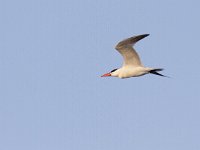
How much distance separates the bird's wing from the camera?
3353 cm

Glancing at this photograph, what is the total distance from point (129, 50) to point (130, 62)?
35.7 inches

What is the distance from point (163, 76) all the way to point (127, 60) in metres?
2.10

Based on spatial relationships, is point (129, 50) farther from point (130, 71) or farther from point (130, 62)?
point (130, 71)

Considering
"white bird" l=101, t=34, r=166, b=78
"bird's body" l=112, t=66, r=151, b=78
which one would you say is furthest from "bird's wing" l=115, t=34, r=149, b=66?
"bird's body" l=112, t=66, r=151, b=78

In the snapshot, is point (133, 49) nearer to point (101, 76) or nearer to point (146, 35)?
point (146, 35)

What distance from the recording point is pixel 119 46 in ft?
112

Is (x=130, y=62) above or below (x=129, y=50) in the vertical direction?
below

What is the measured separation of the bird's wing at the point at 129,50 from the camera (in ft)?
110

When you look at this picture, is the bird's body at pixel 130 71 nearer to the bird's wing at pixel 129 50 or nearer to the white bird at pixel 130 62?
the white bird at pixel 130 62

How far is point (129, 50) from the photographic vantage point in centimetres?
3425

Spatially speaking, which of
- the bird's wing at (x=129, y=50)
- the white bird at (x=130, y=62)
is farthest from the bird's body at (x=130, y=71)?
the bird's wing at (x=129, y=50)

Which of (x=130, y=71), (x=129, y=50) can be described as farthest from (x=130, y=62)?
(x=129, y=50)

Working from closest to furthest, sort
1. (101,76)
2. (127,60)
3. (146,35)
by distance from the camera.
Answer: (146,35) → (127,60) → (101,76)

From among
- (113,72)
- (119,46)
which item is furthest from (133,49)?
(113,72)
